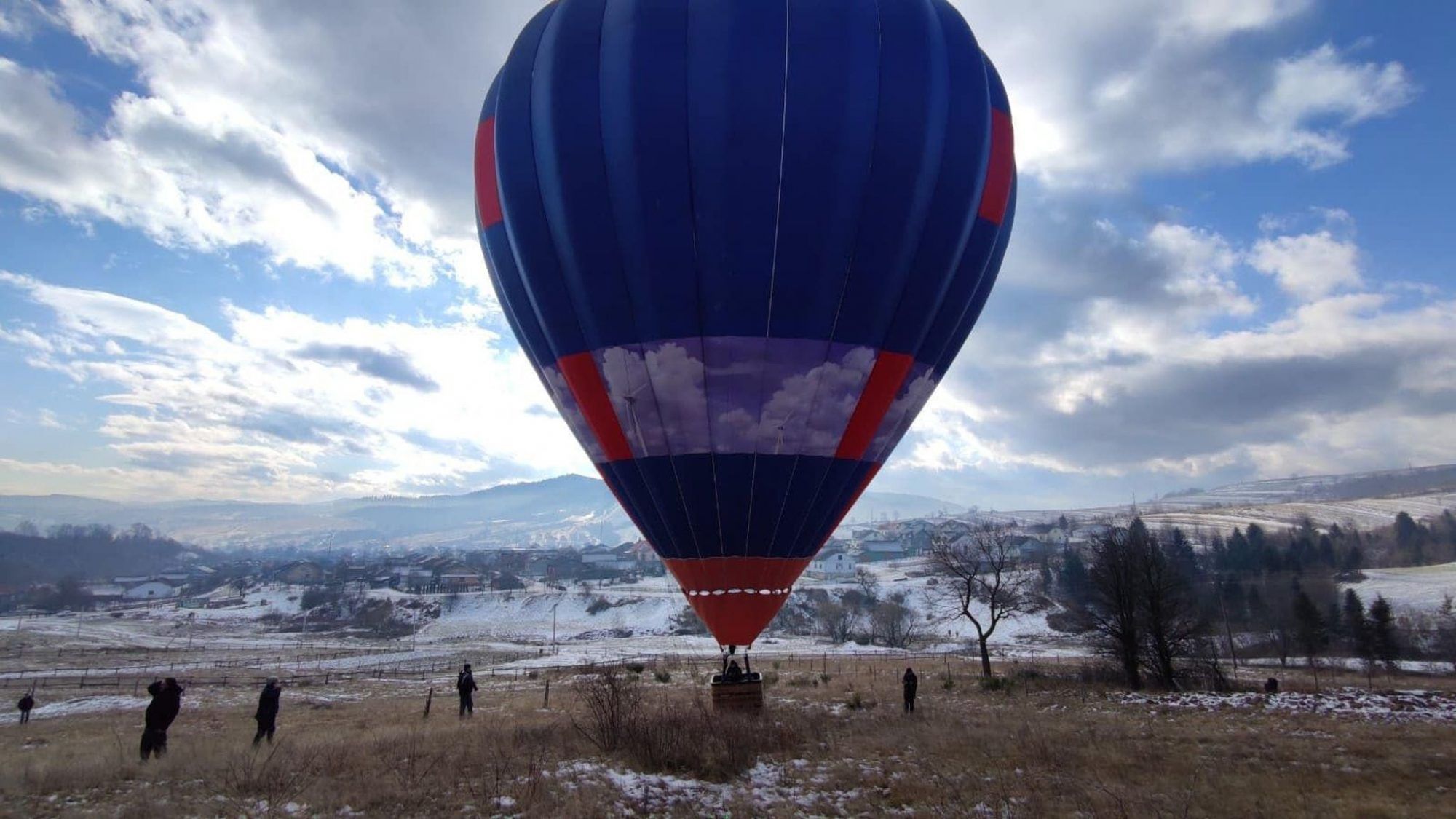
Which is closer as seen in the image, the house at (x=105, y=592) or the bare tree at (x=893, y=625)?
the bare tree at (x=893, y=625)

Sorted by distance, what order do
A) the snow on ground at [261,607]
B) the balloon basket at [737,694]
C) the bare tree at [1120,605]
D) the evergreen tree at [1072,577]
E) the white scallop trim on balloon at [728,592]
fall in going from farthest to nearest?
the snow on ground at [261,607]
the evergreen tree at [1072,577]
the bare tree at [1120,605]
the balloon basket at [737,694]
the white scallop trim on balloon at [728,592]

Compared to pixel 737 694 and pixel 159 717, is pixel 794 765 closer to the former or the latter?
pixel 737 694

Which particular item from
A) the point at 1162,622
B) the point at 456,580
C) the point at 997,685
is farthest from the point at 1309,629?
the point at 456,580

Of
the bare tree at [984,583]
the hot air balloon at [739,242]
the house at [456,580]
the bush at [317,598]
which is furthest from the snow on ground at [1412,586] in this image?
the bush at [317,598]

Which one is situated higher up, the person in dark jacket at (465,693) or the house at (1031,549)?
the person in dark jacket at (465,693)

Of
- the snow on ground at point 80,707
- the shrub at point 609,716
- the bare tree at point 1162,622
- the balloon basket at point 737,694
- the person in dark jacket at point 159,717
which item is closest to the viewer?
the person in dark jacket at point 159,717

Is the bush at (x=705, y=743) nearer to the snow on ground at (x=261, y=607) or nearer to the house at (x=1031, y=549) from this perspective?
the snow on ground at (x=261, y=607)
